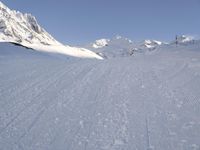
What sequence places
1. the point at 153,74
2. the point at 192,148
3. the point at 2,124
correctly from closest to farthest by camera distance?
the point at 192,148
the point at 2,124
the point at 153,74

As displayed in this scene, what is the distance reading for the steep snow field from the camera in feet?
19.0

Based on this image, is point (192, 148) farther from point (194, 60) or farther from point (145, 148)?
point (194, 60)

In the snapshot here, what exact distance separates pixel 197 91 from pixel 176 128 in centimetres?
242

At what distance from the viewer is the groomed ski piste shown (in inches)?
228

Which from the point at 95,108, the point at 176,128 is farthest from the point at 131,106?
the point at 176,128

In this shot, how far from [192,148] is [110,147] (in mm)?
1394

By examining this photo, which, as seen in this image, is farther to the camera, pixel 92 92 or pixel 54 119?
pixel 92 92

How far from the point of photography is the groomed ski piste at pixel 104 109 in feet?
19.0

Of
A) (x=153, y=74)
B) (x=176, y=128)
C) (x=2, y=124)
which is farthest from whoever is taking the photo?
(x=153, y=74)

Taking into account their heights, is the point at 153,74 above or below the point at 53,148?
above

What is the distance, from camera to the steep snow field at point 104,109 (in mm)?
5785

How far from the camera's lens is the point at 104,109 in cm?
729

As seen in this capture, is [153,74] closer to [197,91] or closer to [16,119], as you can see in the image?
[197,91]

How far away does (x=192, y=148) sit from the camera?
5352 millimetres
